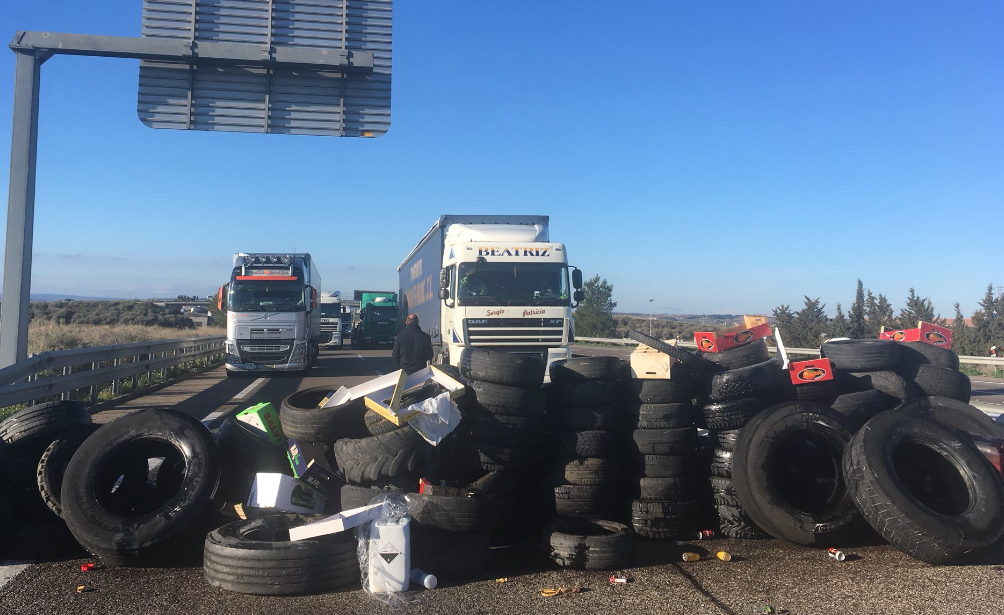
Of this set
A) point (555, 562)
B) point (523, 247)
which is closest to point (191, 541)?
point (555, 562)

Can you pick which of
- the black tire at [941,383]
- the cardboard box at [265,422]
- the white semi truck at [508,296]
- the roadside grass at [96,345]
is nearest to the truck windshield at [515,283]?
the white semi truck at [508,296]

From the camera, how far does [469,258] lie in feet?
48.2

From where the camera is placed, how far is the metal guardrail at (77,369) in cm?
999

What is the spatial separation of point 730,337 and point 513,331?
22.3 ft

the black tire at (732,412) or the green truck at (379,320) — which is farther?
the green truck at (379,320)

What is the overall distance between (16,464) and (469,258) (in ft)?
31.9

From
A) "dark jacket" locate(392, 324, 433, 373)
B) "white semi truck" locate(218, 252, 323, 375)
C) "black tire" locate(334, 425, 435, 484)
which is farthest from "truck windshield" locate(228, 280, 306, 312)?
"black tire" locate(334, 425, 435, 484)

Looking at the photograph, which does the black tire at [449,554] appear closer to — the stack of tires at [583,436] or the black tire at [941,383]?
the stack of tires at [583,436]

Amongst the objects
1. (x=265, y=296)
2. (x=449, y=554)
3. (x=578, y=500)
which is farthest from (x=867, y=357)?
(x=265, y=296)

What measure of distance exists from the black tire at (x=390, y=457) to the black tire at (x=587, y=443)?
1106 mm

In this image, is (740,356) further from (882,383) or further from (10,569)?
(10,569)

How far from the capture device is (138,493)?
5988mm

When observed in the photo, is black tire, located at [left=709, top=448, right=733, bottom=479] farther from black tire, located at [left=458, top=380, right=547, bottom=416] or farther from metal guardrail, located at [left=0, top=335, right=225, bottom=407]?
metal guardrail, located at [left=0, top=335, right=225, bottom=407]

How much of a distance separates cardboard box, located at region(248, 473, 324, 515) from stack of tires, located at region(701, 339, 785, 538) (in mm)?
3261
